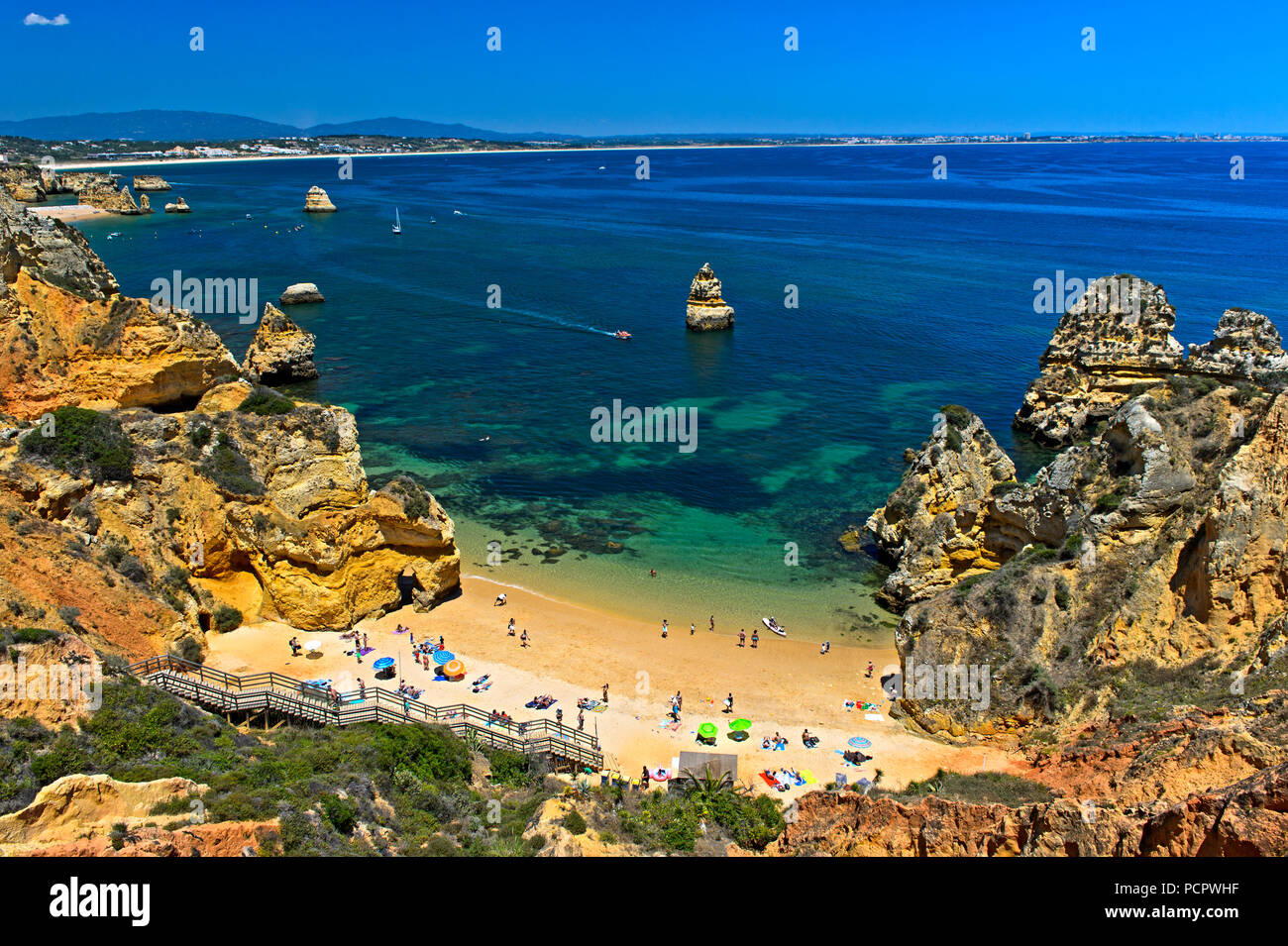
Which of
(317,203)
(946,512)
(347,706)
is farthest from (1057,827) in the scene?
(317,203)

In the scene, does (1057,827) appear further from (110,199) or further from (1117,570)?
(110,199)

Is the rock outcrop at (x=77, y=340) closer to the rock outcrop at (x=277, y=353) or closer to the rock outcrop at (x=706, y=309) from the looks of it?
A: the rock outcrop at (x=277, y=353)

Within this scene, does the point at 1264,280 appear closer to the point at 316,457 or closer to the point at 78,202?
the point at 316,457

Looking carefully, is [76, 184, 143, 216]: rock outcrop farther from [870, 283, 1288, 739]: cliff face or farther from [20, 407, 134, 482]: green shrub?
→ [870, 283, 1288, 739]: cliff face

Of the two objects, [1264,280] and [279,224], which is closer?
[1264,280]

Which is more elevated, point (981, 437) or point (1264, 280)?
point (1264, 280)

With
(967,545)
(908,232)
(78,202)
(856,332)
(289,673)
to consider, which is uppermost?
(78,202)

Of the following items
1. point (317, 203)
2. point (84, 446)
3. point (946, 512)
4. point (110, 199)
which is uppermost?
point (110, 199)
